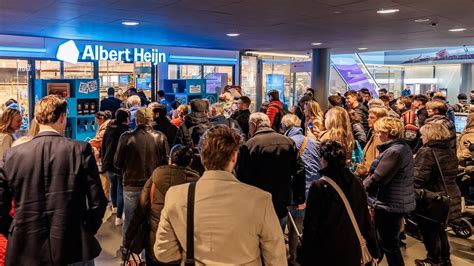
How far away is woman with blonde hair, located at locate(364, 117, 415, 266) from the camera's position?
11.0ft

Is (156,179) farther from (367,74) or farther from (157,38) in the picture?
(367,74)

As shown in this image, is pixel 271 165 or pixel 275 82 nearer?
pixel 271 165

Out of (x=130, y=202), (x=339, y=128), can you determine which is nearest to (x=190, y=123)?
(x=130, y=202)

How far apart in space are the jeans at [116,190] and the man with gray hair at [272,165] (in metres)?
2.03

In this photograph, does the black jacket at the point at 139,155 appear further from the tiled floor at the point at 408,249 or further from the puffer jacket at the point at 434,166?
the puffer jacket at the point at 434,166

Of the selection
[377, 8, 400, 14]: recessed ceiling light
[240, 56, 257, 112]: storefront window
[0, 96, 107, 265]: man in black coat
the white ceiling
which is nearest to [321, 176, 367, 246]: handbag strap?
[0, 96, 107, 265]: man in black coat

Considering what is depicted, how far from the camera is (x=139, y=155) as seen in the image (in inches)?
158

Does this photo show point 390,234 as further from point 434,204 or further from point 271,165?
point 271,165

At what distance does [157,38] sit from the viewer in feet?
32.6

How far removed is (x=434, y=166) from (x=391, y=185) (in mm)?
772

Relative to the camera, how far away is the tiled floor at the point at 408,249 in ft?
14.2

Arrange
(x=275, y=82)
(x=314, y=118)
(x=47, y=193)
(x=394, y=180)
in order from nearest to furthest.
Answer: (x=47, y=193), (x=394, y=180), (x=314, y=118), (x=275, y=82)

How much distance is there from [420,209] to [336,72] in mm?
15011

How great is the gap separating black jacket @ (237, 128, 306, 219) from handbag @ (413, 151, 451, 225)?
1.21m
